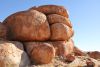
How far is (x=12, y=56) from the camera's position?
18078 mm

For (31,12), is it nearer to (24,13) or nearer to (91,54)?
(24,13)

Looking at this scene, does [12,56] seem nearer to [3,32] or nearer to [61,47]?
[3,32]

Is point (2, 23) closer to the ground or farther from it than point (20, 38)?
farther from it

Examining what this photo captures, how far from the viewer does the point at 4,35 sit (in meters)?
22.0

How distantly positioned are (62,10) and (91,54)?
659 cm

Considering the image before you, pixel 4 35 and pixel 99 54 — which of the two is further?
pixel 99 54

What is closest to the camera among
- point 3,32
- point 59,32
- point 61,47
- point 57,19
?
point 3,32

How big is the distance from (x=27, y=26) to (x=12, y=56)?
465 cm

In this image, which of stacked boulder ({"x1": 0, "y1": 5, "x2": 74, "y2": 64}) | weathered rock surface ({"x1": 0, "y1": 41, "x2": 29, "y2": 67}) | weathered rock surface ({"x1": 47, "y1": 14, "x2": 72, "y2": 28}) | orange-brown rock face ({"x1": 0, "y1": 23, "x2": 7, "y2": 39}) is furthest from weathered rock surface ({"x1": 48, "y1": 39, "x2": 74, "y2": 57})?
orange-brown rock face ({"x1": 0, "y1": 23, "x2": 7, "y2": 39})

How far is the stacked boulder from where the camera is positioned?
20125mm

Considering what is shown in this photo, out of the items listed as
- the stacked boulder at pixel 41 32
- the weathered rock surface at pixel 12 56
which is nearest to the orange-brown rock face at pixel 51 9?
the stacked boulder at pixel 41 32

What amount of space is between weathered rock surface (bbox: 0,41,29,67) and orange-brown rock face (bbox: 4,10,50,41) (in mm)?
1965

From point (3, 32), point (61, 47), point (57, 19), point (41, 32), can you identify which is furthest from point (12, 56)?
point (57, 19)

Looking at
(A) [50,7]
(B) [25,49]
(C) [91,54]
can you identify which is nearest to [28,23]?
(B) [25,49]
